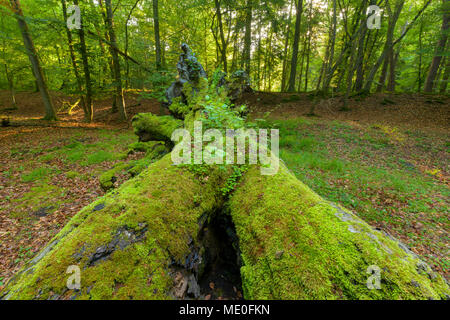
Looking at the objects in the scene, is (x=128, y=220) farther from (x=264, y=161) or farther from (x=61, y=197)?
(x=61, y=197)

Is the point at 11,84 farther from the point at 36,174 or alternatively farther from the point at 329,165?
the point at 329,165

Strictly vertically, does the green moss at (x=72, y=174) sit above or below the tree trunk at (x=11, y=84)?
below

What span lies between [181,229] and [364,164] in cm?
859

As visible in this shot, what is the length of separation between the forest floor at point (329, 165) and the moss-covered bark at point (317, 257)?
369cm

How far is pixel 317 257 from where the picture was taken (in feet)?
5.31

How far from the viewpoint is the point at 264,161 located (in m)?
2.96

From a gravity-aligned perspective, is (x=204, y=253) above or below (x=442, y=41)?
below

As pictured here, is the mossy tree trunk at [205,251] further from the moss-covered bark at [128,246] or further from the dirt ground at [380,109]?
the dirt ground at [380,109]

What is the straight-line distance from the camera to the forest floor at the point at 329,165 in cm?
453

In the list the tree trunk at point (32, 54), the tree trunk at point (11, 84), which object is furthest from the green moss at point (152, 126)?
the tree trunk at point (11, 84)

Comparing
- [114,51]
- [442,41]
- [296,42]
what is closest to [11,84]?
[114,51]

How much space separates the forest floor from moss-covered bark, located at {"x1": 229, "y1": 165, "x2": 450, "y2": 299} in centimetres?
369

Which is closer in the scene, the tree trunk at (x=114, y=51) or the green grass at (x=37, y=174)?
the green grass at (x=37, y=174)

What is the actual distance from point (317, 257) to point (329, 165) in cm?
674
